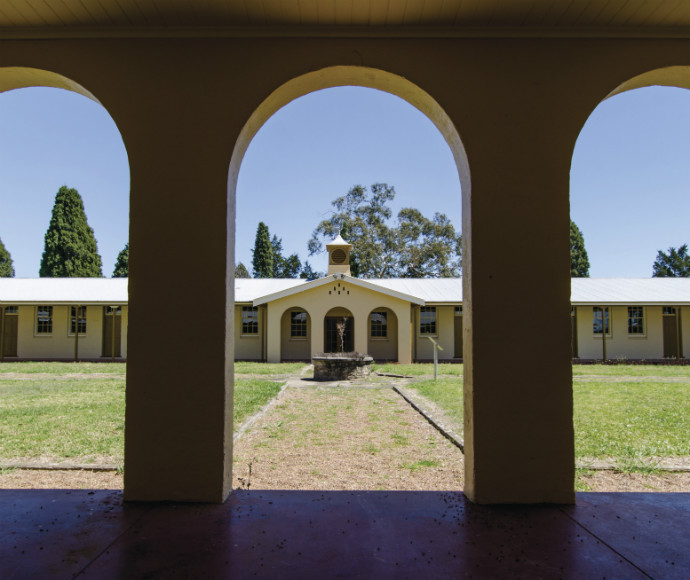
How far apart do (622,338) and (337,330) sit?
12.4 meters

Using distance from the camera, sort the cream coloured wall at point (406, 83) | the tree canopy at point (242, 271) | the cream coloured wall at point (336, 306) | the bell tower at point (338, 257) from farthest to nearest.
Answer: the tree canopy at point (242, 271) < the bell tower at point (338, 257) < the cream coloured wall at point (336, 306) < the cream coloured wall at point (406, 83)

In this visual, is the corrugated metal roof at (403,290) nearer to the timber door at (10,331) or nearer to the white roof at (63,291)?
the white roof at (63,291)

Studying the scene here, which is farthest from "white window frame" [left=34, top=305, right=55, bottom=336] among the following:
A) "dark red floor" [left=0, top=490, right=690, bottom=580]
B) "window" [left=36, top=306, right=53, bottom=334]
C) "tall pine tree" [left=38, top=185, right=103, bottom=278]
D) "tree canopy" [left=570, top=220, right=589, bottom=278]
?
"tree canopy" [left=570, top=220, right=589, bottom=278]

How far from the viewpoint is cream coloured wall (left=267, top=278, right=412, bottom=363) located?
65.8 ft

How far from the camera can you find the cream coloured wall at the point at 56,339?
69.6 ft

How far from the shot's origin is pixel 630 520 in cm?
285

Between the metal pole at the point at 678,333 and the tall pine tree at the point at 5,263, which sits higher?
the tall pine tree at the point at 5,263

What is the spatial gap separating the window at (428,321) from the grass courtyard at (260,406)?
5418mm

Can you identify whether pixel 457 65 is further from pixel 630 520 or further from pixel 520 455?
pixel 630 520

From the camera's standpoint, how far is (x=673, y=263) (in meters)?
46.5

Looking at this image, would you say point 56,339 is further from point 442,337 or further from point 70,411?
point 442,337

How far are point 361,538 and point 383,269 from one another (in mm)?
34581

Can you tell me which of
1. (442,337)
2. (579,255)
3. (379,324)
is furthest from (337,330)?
(579,255)

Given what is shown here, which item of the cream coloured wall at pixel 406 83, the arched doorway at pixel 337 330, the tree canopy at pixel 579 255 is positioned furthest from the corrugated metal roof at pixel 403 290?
the cream coloured wall at pixel 406 83
